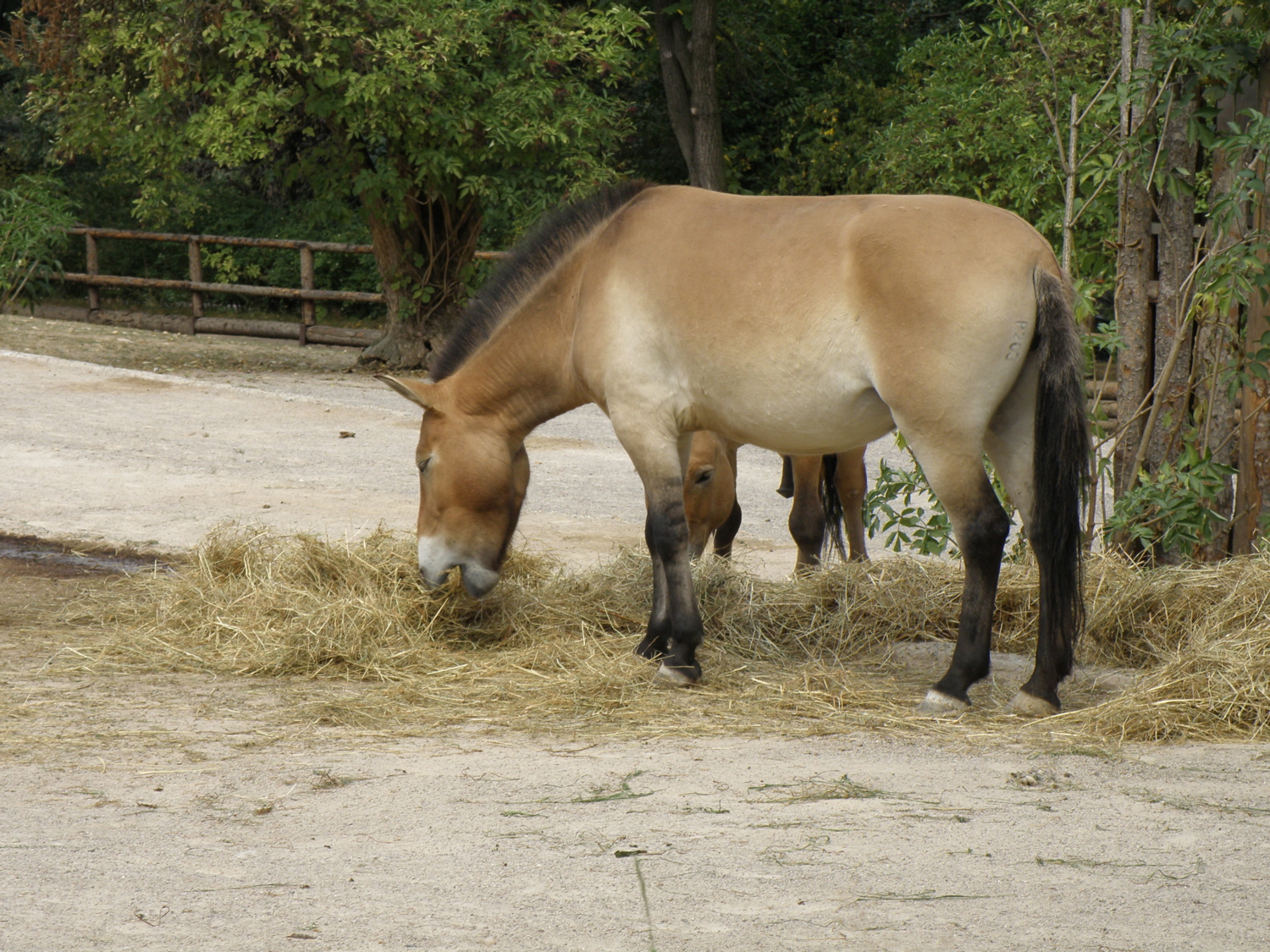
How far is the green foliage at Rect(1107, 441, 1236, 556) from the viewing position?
5203 millimetres

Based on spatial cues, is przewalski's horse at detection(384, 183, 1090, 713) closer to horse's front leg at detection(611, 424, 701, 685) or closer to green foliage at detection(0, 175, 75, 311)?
horse's front leg at detection(611, 424, 701, 685)

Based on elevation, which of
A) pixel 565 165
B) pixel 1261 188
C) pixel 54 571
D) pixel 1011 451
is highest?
pixel 565 165

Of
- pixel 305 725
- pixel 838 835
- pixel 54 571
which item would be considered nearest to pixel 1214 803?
pixel 838 835

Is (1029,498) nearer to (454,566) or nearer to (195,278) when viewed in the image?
(454,566)

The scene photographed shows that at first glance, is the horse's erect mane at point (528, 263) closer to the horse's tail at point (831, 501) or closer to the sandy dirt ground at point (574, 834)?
the sandy dirt ground at point (574, 834)

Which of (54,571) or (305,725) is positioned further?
(54,571)

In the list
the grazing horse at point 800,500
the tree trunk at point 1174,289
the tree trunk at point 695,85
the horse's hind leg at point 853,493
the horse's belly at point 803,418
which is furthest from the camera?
the tree trunk at point 695,85

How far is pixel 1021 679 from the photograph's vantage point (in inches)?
183

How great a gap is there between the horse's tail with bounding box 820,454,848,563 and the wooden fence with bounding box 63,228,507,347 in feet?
37.0

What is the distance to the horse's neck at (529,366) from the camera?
4.91 metres

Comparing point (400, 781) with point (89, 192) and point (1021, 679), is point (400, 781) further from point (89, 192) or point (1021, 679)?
point (89, 192)

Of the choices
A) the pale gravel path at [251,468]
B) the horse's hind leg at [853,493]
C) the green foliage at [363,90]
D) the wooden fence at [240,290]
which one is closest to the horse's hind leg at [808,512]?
the horse's hind leg at [853,493]

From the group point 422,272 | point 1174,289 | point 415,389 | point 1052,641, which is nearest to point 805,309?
point 1052,641

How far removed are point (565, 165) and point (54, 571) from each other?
8197 millimetres
